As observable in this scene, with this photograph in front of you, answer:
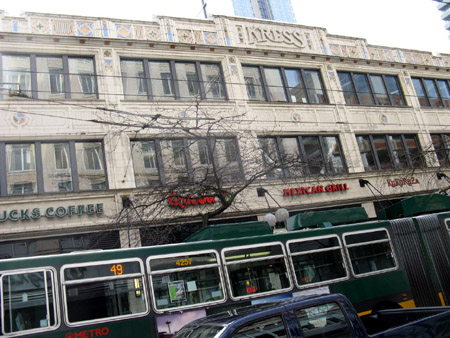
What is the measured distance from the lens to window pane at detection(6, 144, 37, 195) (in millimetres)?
14208

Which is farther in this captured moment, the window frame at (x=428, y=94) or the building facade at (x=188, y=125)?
the window frame at (x=428, y=94)

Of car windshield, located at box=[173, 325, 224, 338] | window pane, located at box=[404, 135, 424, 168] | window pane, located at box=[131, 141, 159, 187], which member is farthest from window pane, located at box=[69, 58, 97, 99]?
window pane, located at box=[404, 135, 424, 168]

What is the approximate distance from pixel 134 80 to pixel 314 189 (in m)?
9.34

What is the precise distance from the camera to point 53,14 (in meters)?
16.5

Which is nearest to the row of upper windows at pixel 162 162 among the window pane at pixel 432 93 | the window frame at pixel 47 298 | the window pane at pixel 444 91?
the window frame at pixel 47 298

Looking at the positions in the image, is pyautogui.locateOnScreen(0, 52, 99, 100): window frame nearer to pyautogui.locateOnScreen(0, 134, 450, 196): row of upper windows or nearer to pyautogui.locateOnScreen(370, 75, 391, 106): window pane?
pyautogui.locateOnScreen(0, 134, 450, 196): row of upper windows

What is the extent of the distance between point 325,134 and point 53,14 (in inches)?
Result: 526

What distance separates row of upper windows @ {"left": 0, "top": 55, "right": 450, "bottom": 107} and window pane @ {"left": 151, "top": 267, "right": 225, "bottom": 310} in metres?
11.0

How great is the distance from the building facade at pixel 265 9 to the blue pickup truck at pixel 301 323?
139m

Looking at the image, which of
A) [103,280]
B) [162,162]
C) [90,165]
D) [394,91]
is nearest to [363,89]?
[394,91]

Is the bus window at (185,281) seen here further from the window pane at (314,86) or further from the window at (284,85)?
the window pane at (314,86)

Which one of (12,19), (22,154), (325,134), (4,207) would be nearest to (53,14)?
(12,19)

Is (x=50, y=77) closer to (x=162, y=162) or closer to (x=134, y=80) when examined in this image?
(x=134, y=80)

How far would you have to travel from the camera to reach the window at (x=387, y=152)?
20.9 m
